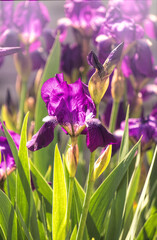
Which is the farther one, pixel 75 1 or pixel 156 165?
pixel 75 1

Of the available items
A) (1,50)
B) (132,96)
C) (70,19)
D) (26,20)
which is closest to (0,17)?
(26,20)

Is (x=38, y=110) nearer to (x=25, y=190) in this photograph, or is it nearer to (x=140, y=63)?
(x=25, y=190)

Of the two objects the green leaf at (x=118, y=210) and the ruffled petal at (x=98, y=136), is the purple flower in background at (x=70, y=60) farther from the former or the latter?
the ruffled petal at (x=98, y=136)

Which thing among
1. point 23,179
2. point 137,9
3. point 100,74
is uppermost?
point 137,9

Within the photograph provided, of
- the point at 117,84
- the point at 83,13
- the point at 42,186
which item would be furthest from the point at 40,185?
the point at 83,13

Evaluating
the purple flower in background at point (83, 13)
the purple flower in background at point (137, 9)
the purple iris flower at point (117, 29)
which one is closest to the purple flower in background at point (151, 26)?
the purple flower in background at point (137, 9)

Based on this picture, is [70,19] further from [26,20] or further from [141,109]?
[141,109]
